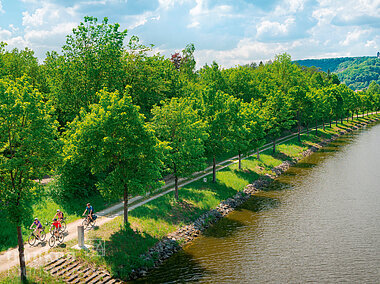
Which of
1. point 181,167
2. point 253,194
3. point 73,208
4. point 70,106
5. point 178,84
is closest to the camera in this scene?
point 73,208

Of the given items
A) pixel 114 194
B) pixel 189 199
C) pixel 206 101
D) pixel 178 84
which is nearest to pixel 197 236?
pixel 189 199

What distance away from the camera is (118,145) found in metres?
29.7

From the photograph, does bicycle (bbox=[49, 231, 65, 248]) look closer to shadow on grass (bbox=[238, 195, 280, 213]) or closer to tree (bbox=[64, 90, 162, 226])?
tree (bbox=[64, 90, 162, 226])

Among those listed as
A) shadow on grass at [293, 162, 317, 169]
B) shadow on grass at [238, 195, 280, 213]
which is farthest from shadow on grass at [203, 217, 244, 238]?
shadow on grass at [293, 162, 317, 169]

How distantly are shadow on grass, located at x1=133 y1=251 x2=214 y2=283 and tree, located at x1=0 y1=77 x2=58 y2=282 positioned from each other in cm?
1007

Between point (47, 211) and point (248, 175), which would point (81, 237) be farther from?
point (248, 175)

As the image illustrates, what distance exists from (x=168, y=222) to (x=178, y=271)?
7.96 m

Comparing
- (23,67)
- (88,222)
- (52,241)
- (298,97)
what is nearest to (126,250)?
(88,222)

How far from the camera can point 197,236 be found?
3512 cm

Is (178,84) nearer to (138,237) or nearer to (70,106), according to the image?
(70,106)

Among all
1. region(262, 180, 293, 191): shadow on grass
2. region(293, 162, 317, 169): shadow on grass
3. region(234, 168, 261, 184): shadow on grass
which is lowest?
region(262, 180, 293, 191): shadow on grass

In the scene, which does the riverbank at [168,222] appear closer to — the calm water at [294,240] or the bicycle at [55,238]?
the bicycle at [55,238]

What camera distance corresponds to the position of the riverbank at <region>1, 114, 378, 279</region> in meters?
27.5

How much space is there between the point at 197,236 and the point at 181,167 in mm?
8648
